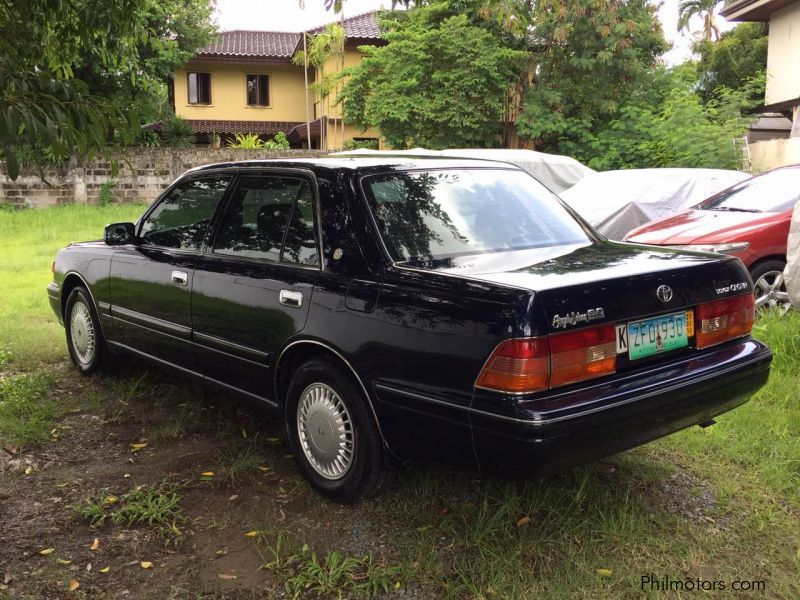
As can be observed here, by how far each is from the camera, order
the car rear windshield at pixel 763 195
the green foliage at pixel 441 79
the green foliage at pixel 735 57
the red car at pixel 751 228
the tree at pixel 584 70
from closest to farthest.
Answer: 1. the red car at pixel 751 228
2. the car rear windshield at pixel 763 195
3. the tree at pixel 584 70
4. the green foliage at pixel 441 79
5. the green foliage at pixel 735 57

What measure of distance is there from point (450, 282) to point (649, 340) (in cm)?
84

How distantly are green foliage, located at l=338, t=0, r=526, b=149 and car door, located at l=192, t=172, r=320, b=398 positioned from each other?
56.7 ft

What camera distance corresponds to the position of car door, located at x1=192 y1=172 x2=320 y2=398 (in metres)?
3.64

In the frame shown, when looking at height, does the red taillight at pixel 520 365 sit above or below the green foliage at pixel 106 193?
below

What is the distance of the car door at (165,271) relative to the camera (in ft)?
14.3

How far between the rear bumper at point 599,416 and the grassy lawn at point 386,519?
0.49 metres

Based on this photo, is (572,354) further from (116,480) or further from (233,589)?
(116,480)

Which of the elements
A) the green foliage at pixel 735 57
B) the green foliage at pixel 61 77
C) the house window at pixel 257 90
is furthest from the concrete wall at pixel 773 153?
the house window at pixel 257 90

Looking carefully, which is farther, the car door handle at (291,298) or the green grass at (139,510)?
the car door handle at (291,298)

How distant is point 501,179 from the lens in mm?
4098

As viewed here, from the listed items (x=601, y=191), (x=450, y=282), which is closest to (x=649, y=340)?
(x=450, y=282)

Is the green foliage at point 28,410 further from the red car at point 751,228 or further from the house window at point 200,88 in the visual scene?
the house window at point 200,88

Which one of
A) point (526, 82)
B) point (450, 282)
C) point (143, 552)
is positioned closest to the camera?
point (450, 282)

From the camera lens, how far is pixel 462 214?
3.67m
